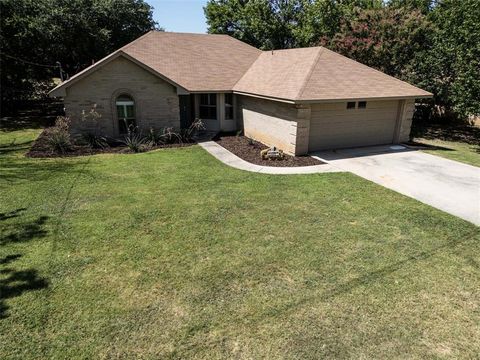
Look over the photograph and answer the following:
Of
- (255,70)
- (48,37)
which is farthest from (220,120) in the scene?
(48,37)

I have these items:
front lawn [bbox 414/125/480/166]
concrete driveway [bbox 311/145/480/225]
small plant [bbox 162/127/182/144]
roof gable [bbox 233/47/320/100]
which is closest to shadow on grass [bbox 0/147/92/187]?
small plant [bbox 162/127/182/144]

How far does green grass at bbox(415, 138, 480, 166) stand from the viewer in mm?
14145

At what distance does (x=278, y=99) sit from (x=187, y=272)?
9.35 m

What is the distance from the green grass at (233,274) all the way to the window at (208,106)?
31.0 feet

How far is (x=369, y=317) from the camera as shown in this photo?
5020mm

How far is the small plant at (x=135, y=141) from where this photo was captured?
14891 millimetres

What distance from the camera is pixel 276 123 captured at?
49.1 feet

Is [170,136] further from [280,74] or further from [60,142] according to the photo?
[280,74]

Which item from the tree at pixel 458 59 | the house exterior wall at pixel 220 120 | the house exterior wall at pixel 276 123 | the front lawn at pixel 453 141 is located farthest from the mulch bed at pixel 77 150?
the tree at pixel 458 59

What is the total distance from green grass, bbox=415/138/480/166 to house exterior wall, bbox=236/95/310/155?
6209 millimetres

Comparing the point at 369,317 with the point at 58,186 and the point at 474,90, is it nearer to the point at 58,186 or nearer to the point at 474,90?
the point at 58,186

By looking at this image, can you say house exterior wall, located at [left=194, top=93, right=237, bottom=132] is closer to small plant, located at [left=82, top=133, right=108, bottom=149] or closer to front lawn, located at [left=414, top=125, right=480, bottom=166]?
small plant, located at [left=82, top=133, right=108, bottom=149]

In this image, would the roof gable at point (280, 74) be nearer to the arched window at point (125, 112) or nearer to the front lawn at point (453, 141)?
the arched window at point (125, 112)

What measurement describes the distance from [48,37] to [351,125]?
20.5 meters
